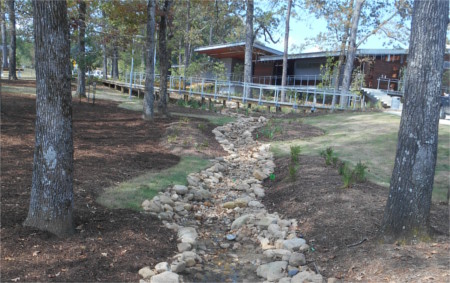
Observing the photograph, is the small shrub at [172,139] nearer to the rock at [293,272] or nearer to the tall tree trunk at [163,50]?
the tall tree trunk at [163,50]

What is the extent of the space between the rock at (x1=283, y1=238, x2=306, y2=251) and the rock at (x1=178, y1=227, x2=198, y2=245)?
48.8 inches

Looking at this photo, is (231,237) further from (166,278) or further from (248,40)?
(248,40)

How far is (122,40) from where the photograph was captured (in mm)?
16828

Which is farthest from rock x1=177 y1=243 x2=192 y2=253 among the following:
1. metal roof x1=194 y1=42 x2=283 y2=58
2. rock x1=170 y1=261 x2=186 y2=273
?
metal roof x1=194 y1=42 x2=283 y2=58

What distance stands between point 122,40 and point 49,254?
14466 mm

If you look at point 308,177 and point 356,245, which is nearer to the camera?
point 356,245

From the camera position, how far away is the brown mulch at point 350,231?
379cm

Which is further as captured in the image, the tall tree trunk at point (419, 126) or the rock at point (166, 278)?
the tall tree trunk at point (419, 126)

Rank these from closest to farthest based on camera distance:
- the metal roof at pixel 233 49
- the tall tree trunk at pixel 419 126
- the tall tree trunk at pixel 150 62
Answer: the tall tree trunk at pixel 419 126, the tall tree trunk at pixel 150 62, the metal roof at pixel 233 49

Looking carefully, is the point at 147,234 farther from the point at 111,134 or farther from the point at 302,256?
the point at 111,134

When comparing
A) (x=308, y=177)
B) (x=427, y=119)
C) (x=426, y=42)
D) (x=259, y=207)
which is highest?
(x=426, y=42)

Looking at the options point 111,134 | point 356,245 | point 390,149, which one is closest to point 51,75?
point 356,245

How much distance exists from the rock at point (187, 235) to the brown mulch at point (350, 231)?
5.00ft

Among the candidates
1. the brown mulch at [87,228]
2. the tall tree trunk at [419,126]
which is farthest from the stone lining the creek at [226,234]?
the tall tree trunk at [419,126]
